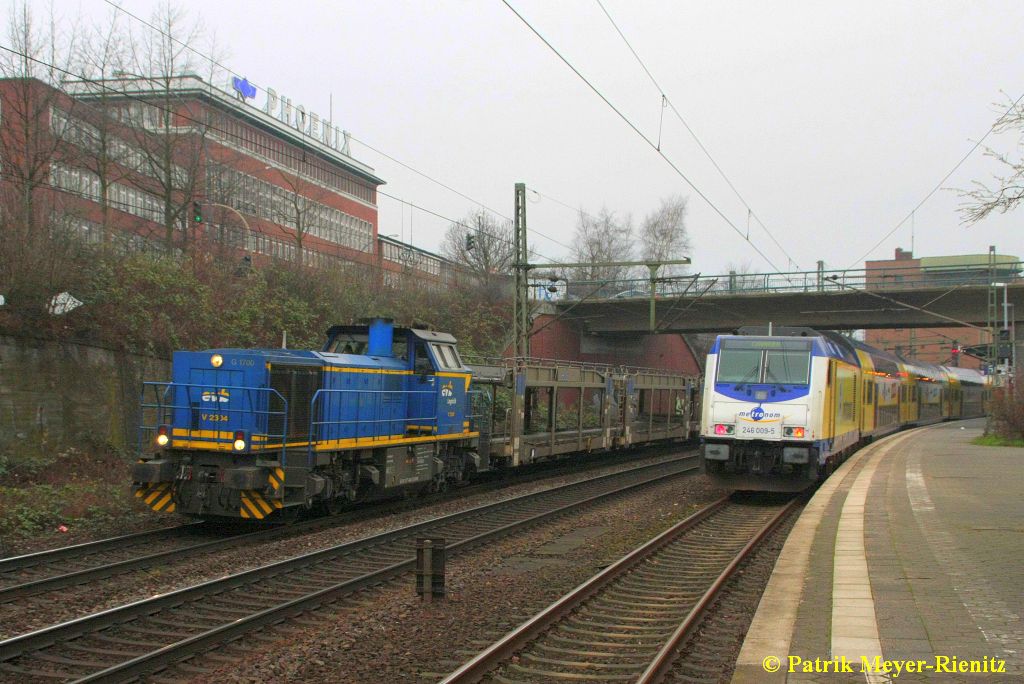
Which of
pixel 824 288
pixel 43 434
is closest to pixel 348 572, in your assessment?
pixel 43 434

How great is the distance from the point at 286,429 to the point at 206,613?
→ 14.2ft

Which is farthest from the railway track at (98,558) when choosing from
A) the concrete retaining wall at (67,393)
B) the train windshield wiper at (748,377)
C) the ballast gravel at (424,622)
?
the train windshield wiper at (748,377)

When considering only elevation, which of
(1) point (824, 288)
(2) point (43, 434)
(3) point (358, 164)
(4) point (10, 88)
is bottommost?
(2) point (43, 434)

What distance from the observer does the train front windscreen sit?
16.6 metres

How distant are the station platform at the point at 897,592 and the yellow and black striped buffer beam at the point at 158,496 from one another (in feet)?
26.7

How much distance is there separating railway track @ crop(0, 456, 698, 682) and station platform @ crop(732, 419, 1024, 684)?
13.7 ft

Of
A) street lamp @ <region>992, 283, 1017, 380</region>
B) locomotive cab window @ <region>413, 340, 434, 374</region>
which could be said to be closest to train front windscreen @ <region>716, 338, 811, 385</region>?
locomotive cab window @ <region>413, 340, 434, 374</region>

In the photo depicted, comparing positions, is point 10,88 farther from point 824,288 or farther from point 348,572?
point 824,288

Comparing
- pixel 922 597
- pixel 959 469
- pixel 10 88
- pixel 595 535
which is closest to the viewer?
pixel 922 597

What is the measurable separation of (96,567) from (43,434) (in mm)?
7561

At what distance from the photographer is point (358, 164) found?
259 feet

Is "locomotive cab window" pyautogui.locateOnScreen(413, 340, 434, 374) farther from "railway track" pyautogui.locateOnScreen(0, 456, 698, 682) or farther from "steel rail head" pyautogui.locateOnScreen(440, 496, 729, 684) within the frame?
"steel rail head" pyautogui.locateOnScreen(440, 496, 729, 684)

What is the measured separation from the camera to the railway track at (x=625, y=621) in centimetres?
661

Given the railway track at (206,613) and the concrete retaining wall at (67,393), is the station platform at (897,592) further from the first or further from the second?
the concrete retaining wall at (67,393)
